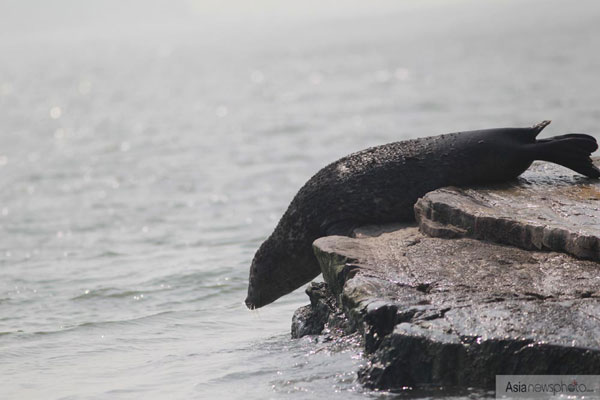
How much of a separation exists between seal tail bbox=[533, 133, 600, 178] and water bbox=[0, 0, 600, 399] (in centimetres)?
212

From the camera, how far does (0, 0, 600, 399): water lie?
5.85m

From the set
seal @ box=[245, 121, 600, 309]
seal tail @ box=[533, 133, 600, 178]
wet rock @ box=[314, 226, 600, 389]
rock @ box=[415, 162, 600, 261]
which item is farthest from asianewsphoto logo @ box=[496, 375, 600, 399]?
seal tail @ box=[533, 133, 600, 178]

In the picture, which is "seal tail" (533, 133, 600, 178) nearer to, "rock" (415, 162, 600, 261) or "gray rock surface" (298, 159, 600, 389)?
"rock" (415, 162, 600, 261)

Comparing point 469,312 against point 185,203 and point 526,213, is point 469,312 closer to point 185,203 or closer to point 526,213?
point 526,213

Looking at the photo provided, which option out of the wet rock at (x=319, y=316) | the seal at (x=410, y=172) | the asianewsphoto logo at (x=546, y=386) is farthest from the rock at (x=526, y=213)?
the asianewsphoto logo at (x=546, y=386)

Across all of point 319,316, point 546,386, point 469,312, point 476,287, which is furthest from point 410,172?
point 546,386

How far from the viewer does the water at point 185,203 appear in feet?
19.2

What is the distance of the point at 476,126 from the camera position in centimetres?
2052

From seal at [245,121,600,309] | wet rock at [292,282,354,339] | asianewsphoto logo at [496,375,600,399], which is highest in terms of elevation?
seal at [245,121,600,309]

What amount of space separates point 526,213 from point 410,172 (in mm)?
1134

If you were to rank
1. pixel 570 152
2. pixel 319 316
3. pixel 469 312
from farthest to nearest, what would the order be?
pixel 570 152, pixel 319 316, pixel 469 312

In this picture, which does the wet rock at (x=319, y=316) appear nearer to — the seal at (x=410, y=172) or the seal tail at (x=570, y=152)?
the seal at (x=410, y=172)

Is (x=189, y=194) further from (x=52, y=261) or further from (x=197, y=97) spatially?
(x=197, y=97)

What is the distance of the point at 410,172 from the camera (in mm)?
6492
